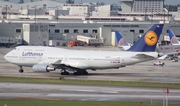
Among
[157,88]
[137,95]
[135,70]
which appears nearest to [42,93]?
[137,95]

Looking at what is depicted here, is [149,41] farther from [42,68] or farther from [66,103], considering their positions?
[66,103]

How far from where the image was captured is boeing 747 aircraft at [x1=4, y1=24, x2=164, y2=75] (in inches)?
2746

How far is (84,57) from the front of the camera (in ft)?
235

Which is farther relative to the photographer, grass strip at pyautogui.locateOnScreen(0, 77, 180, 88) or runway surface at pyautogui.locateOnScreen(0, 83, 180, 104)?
grass strip at pyautogui.locateOnScreen(0, 77, 180, 88)

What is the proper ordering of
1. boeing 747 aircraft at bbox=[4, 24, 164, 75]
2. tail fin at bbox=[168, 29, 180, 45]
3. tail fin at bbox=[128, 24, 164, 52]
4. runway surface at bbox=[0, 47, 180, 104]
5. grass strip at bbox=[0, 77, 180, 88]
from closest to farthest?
runway surface at bbox=[0, 47, 180, 104]
grass strip at bbox=[0, 77, 180, 88]
boeing 747 aircraft at bbox=[4, 24, 164, 75]
tail fin at bbox=[128, 24, 164, 52]
tail fin at bbox=[168, 29, 180, 45]

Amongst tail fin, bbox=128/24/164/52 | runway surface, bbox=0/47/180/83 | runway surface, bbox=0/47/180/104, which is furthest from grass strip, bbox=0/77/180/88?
tail fin, bbox=128/24/164/52

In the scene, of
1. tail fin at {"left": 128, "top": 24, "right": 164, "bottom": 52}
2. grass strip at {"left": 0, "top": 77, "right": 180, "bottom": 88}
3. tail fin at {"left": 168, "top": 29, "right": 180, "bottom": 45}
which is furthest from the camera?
tail fin at {"left": 168, "top": 29, "right": 180, "bottom": 45}

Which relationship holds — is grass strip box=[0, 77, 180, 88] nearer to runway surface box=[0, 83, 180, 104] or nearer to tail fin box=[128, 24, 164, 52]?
runway surface box=[0, 83, 180, 104]

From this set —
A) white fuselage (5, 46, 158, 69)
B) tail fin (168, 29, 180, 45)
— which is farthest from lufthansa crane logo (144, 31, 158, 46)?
tail fin (168, 29, 180, 45)

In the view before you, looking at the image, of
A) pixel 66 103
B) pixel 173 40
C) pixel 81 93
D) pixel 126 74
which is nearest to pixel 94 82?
pixel 81 93

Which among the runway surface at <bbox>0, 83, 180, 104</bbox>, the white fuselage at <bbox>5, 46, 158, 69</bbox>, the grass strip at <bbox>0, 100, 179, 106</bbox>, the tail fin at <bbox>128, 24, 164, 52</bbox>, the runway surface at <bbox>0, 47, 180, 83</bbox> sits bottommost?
the runway surface at <bbox>0, 47, 180, 83</bbox>

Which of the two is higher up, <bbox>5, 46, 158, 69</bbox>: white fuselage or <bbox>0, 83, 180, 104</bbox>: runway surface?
<bbox>5, 46, 158, 69</bbox>: white fuselage

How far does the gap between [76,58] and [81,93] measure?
19.7 m

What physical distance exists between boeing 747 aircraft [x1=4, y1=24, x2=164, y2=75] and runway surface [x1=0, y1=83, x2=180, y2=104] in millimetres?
12902
